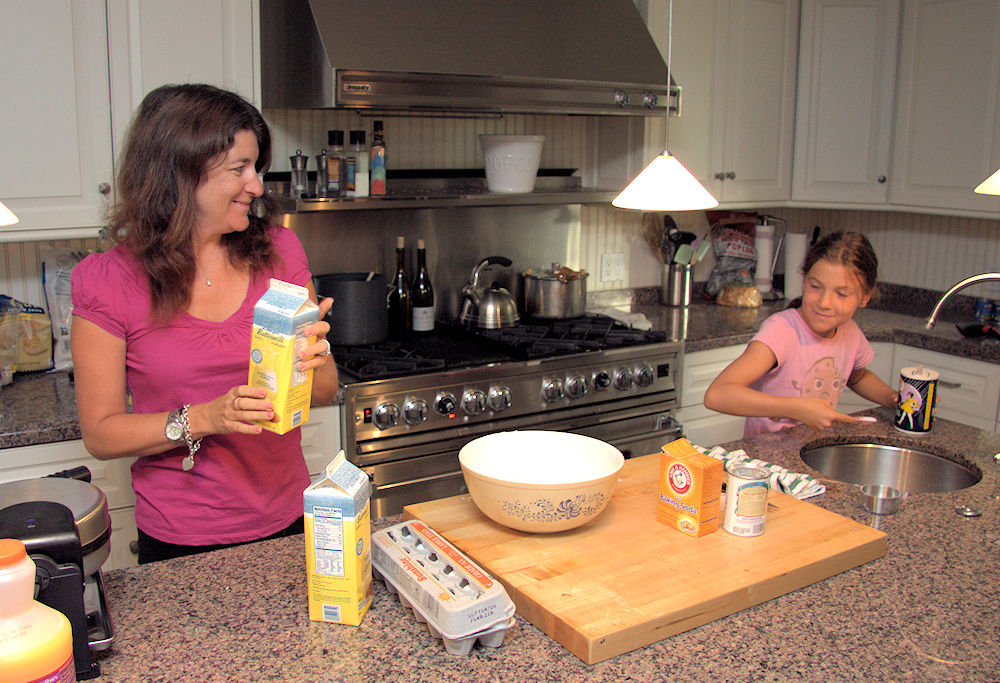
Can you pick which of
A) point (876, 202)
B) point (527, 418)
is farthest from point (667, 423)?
point (876, 202)

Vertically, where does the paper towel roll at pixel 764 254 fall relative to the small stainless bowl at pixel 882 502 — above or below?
above

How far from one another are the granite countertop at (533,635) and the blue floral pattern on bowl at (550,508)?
19 cm

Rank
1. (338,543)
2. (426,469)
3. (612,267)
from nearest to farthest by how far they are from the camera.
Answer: (338,543)
(426,469)
(612,267)

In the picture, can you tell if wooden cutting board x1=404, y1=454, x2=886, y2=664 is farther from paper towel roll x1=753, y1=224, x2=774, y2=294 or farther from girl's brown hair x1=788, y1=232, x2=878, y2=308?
paper towel roll x1=753, y1=224, x2=774, y2=294

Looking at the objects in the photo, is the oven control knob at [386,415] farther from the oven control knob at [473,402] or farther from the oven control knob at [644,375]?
the oven control knob at [644,375]

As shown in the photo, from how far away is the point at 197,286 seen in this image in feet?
5.37

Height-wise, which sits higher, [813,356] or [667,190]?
[667,190]

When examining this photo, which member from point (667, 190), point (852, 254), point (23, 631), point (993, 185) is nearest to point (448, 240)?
point (852, 254)

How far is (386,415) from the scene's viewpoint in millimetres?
2471

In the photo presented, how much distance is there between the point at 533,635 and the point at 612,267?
265 centimetres

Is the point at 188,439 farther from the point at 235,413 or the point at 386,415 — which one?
the point at 386,415

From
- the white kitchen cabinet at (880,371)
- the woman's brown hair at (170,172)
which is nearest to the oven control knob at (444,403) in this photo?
the woman's brown hair at (170,172)

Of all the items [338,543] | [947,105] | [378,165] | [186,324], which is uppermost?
[947,105]

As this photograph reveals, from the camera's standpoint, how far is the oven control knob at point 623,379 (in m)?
2.90
